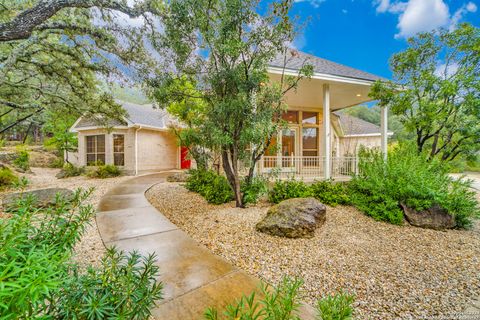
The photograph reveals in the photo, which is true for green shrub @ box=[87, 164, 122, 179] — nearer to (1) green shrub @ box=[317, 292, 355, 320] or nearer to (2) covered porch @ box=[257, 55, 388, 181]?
(2) covered porch @ box=[257, 55, 388, 181]

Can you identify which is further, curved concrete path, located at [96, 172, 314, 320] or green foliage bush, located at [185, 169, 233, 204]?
green foliage bush, located at [185, 169, 233, 204]

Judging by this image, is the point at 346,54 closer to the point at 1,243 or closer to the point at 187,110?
the point at 187,110

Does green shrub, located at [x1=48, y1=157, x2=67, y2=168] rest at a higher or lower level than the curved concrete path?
higher

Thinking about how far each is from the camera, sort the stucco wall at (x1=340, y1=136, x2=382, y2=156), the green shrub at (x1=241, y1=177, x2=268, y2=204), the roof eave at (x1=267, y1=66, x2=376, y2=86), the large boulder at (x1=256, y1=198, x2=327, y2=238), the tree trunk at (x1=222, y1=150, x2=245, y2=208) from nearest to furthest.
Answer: the large boulder at (x1=256, y1=198, x2=327, y2=238), the tree trunk at (x1=222, y1=150, x2=245, y2=208), the green shrub at (x1=241, y1=177, x2=268, y2=204), the roof eave at (x1=267, y1=66, x2=376, y2=86), the stucco wall at (x1=340, y1=136, x2=382, y2=156)

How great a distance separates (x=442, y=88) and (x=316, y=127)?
5569mm

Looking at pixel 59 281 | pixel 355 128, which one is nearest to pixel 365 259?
pixel 59 281

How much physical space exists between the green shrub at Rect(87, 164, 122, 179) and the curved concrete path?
24.2ft

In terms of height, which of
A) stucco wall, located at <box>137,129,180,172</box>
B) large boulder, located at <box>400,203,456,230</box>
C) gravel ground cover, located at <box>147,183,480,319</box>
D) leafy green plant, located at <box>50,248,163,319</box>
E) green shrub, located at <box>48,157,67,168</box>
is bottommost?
gravel ground cover, located at <box>147,183,480,319</box>

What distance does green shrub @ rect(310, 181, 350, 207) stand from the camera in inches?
237

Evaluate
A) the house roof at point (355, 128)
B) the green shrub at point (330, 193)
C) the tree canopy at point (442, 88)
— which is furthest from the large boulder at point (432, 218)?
the house roof at point (355, 128)

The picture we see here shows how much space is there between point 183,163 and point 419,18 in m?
14.8

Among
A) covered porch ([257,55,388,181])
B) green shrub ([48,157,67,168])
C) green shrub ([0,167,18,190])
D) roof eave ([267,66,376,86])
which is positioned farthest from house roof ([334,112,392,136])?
green shrub ([48,157,67,168])

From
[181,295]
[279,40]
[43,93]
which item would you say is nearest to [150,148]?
[43,93]

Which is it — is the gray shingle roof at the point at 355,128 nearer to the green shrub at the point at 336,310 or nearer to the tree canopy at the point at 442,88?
the tree canopy at the point at 442,88
